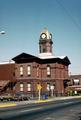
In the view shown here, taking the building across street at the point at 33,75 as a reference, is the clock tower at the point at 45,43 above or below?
above

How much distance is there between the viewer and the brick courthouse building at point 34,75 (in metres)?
77.8

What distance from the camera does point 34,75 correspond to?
77125mm

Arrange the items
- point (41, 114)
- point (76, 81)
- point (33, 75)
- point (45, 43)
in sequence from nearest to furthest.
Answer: point (41, 114) → point (33, 75) → point (45, 43) → point (76, 81)

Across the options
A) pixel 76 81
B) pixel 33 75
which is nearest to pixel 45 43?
pixel 33 75

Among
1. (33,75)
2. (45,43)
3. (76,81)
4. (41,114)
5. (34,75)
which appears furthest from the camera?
(76,81)

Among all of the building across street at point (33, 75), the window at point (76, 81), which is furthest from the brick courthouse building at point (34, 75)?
the window at point (76, 81)

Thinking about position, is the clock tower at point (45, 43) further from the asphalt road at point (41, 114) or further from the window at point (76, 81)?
the asphalt road at point (41, 114)

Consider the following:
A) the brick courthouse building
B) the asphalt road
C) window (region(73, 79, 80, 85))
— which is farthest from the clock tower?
the asphalt road

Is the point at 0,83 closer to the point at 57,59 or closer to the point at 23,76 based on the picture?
the point at 23,76

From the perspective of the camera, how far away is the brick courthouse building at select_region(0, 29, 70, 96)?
77.8 meters

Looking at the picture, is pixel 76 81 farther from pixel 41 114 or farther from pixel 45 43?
pixel 41 114

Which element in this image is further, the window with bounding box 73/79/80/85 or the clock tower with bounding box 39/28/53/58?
the window with bounding box 73/79/80/85

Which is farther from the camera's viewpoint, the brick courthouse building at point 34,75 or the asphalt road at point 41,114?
the brick courthouse building at point 34,75

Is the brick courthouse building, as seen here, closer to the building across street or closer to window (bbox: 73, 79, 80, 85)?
the building across street
